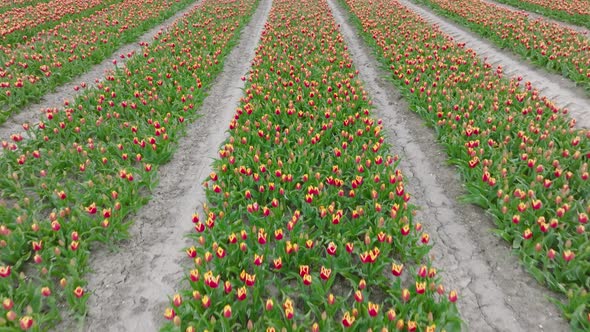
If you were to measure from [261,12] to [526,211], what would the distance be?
65.3 feet

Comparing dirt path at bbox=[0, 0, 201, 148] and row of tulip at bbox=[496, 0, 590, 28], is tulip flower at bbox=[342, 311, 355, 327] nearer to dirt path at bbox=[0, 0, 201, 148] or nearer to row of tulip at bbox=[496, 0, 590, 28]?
dirt path at bbox=[0, 0, 201, 148]

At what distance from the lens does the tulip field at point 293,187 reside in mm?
3773

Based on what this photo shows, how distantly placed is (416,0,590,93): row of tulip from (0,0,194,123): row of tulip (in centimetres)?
1223

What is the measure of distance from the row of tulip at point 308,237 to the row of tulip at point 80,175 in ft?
3.99

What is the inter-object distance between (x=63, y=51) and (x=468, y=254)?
12782 mm

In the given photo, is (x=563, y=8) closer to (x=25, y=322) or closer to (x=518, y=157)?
(x=518, y=157)

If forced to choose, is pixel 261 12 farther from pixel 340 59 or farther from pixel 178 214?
pixel 178 214

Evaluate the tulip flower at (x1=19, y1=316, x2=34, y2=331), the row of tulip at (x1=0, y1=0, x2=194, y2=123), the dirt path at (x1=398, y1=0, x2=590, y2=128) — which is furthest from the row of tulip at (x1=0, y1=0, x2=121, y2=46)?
the dirt path at (x1=398, y1=0, x2=590, y2=128)

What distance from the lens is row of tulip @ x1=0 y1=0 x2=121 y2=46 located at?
1335cm

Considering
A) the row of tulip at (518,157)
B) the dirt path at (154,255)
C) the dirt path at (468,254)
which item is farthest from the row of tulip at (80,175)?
the row of tulip at (518,157)

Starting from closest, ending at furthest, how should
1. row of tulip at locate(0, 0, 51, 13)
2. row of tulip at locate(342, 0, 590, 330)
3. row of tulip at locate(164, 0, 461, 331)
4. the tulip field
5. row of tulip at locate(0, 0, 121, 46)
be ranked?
row of tulip at locate(164, 0, 461, 331), the tulip field, row of tulip at locate(342, 0, 590, 330), row of tulip at locate(0, 0, 121, 46), row of tulip at locate(0, 0, 51, 13)

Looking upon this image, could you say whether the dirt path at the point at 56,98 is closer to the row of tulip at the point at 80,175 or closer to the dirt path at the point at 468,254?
the row of tulip at the point at 80,175

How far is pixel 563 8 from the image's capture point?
1698 cm

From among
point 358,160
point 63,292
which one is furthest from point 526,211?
point 63,292
